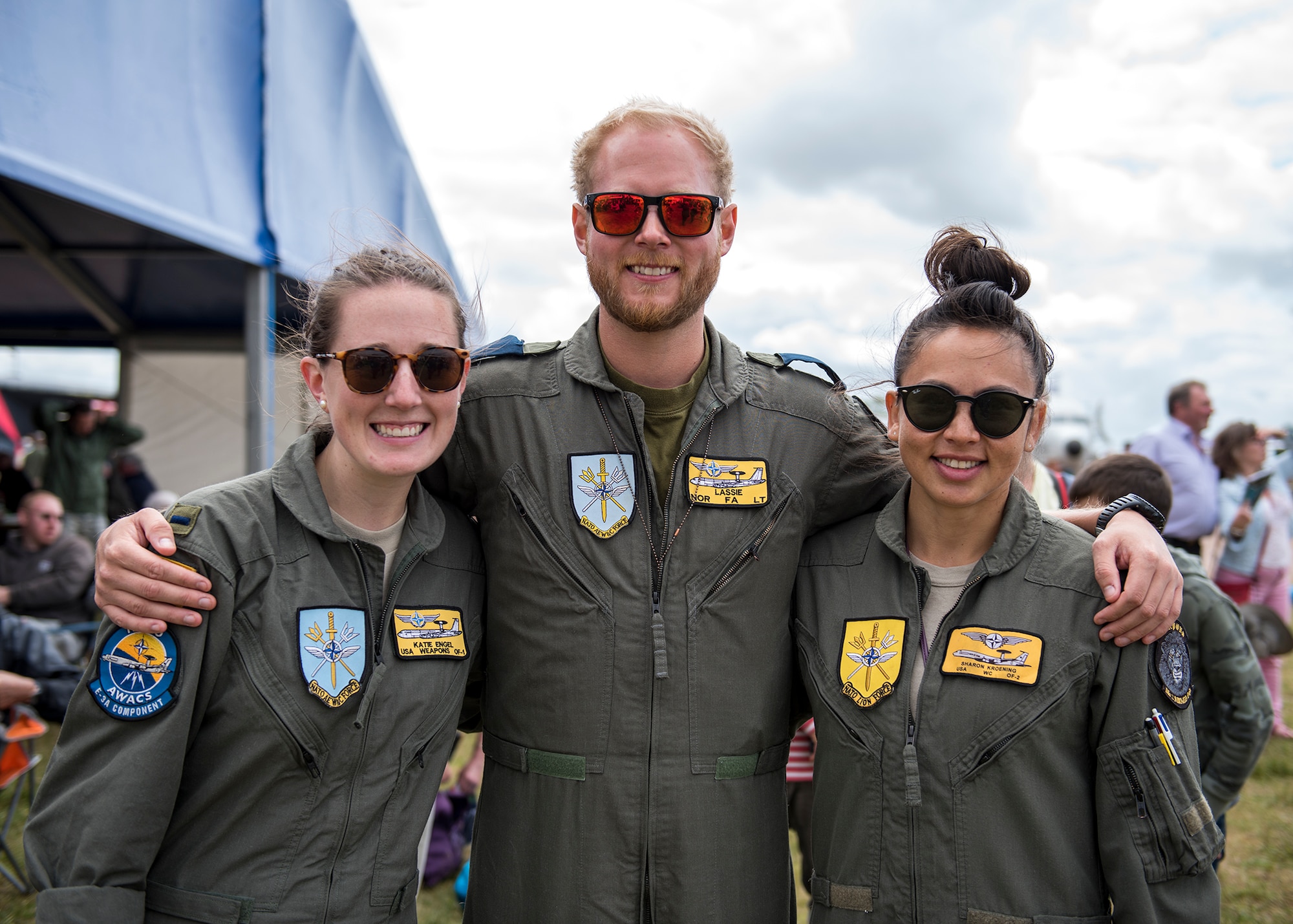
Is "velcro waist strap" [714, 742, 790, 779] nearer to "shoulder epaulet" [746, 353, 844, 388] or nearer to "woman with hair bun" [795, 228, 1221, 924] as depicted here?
"woman with hair bun" [795, 228, 1221, 924]

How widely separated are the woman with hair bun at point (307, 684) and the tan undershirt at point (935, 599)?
104cm

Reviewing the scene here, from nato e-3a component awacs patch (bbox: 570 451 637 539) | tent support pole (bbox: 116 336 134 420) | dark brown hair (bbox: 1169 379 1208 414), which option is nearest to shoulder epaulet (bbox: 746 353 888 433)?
nato e-3a component awacs patch (bbox: 570 451 637 539)

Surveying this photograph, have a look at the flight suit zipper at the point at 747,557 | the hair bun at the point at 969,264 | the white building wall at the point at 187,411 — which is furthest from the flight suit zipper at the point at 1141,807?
the white building wall at the point at 187,411

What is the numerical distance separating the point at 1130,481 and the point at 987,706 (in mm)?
1993

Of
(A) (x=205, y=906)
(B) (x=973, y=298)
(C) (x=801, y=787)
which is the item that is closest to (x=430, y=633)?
(A) (x=205, y=906)

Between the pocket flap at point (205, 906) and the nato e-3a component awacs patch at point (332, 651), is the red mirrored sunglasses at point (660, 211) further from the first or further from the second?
the pocket flap at point (205, 906)

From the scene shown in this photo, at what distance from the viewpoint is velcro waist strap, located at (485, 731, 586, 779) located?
2.09 metres

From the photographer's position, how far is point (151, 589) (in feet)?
5.35

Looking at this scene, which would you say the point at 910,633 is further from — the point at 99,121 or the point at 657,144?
the point at 99,121

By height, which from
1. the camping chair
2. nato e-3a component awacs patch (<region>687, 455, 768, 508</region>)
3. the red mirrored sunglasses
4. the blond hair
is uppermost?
the blond hair

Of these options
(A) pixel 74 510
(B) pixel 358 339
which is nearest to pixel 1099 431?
(A) pixel 74 510

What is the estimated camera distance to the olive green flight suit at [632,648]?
2.07 m

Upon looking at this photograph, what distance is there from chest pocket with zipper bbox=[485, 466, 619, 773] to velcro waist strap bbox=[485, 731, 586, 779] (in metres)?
0.01

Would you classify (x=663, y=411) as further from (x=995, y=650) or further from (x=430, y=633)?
(x=995, y=650)
